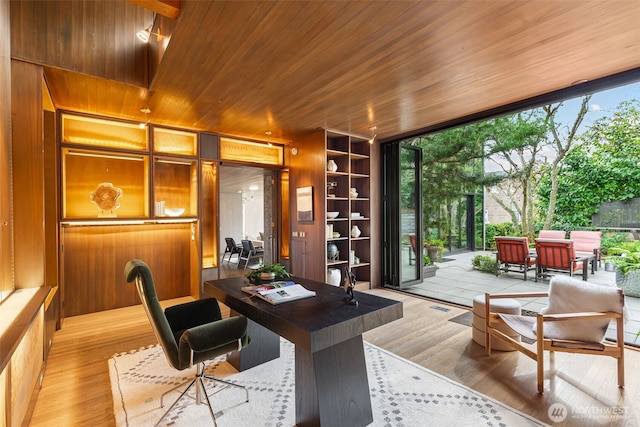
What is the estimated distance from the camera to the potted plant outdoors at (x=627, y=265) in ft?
11.9

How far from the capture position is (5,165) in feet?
7.28

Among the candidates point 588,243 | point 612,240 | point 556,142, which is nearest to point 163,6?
point 612,240

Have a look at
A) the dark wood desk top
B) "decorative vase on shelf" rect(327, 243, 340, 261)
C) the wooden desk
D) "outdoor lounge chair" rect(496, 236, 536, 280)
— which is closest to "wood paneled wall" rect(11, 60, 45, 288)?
the dark wood desk top

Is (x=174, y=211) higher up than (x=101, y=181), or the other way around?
(x=101, y=181)

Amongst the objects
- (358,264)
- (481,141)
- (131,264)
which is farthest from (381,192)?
(131,264)

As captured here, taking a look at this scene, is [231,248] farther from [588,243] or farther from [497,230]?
[497,230]

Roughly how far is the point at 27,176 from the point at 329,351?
2.97 metres

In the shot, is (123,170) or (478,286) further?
(478,286)

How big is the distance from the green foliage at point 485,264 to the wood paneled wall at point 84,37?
7.24m

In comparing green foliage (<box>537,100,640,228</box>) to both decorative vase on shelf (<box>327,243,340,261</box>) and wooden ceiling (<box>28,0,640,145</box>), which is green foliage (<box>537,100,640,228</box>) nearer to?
wooden ceiling (<box>28,0,640,145</box>)

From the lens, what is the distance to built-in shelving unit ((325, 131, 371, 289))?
197 inches

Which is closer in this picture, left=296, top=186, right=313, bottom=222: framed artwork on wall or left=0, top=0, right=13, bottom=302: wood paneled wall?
left=0, top=0, right=13, bottom=302: wood paneled wall

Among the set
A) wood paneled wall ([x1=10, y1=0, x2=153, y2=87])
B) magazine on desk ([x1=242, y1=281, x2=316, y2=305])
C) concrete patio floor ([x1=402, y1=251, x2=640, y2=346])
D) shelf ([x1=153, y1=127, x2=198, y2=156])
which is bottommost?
concrete patio floor ([x1=402, y1=251, x2=640, y2=346])

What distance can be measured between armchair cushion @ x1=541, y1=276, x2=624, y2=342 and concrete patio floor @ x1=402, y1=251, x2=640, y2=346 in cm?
190
